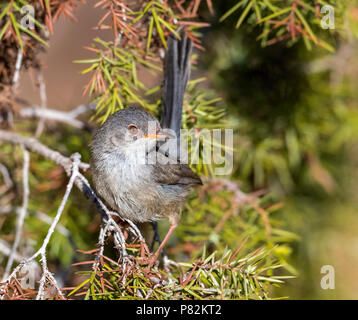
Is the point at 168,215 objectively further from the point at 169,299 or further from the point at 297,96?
the point at 297,96

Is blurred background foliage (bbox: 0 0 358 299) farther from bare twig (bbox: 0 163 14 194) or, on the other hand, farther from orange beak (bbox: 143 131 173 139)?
orange beak (bbox: 143 131 173 139)

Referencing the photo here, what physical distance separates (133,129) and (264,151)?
Answer: 1.12 m

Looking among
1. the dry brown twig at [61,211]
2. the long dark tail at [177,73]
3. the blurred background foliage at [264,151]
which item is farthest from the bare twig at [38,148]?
the long dark tail at [177,73]

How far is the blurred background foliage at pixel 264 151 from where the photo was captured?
2.57m

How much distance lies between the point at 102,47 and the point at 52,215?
117 centimetres

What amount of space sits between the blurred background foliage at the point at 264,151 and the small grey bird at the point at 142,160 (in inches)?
4.2

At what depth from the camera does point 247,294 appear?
160 cm

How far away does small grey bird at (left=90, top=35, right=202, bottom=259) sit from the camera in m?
2.21

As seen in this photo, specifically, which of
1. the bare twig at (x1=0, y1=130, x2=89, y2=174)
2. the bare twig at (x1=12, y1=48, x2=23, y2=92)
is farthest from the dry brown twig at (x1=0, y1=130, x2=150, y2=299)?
the bare twig at (x1=12, y1=48, x2=23, y2=92)

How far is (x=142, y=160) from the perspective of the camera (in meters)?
2.33

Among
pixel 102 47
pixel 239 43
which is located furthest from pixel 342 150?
pixel 102 47

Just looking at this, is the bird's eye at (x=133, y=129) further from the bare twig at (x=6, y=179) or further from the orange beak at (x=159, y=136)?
the bare twig at (x=6, y=179)

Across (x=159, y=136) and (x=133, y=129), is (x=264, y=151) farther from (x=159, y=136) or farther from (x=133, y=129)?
(x=133, y=129)
